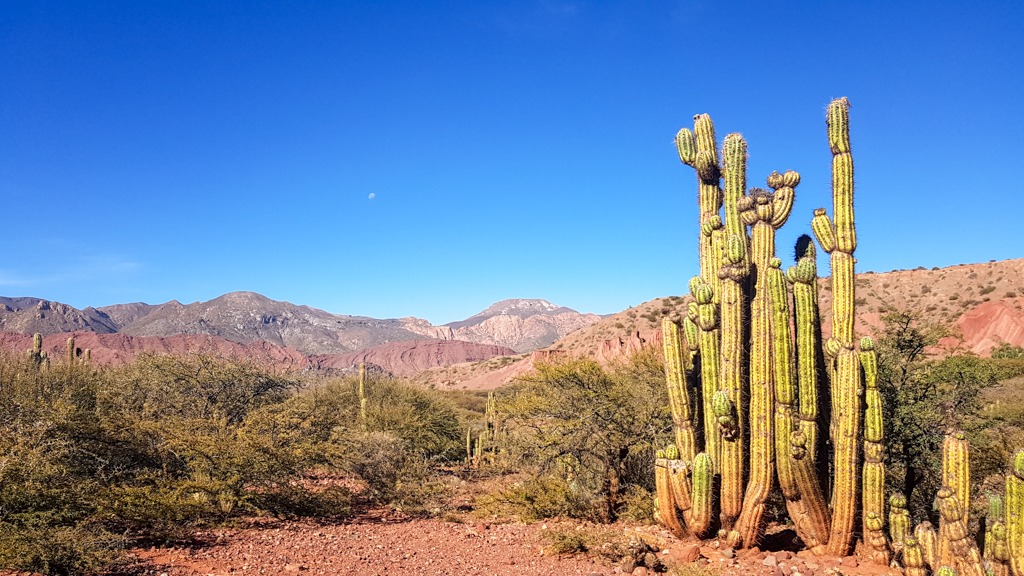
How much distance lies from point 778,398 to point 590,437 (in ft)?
14.2

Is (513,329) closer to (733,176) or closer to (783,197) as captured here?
(733,176)

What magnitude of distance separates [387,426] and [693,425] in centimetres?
1300

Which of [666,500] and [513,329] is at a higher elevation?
[513,329]

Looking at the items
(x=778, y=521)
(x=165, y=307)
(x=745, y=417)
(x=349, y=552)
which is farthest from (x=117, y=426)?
(x=165, y=307)

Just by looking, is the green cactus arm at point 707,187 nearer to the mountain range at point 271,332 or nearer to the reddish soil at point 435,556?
the reddish soil at point 435,556

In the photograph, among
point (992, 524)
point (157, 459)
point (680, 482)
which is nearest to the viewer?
point (992, 524)

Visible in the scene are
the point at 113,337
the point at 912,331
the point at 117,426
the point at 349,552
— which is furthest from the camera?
the point at 113,337

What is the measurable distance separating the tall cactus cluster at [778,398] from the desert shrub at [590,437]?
8.08 feet

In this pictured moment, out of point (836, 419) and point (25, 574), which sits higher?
point (836, 419)

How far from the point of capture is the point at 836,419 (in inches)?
313

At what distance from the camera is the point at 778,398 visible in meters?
8.30

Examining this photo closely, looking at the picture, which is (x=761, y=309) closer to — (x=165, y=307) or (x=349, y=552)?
(x=349, y=552)

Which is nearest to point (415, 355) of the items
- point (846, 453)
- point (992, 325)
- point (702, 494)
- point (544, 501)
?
point (992, 325)

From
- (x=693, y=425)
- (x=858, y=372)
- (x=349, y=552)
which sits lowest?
(x=349, y=552)
